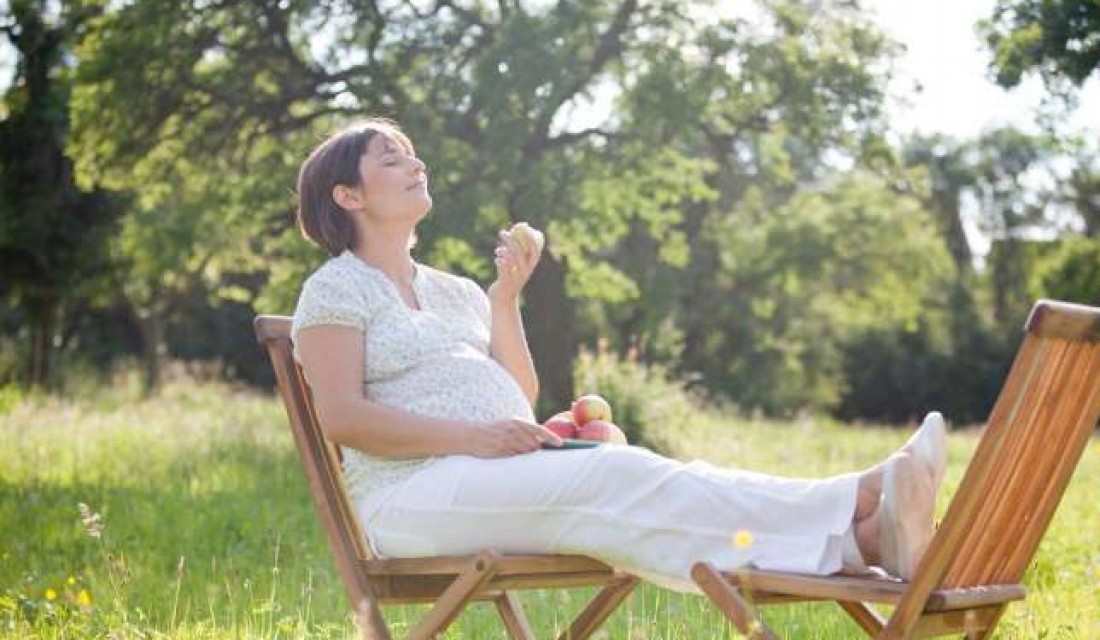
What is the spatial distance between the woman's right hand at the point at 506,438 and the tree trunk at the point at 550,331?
43.3 ft

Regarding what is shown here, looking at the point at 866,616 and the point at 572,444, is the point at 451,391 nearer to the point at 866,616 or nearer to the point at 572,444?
the point at 572,444

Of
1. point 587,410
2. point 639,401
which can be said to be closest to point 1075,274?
point 639,401

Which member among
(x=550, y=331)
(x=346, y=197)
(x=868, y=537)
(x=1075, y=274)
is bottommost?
(x=550, y=331)

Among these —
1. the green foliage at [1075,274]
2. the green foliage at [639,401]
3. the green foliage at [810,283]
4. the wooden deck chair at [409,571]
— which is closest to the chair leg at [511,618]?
the wooden deck chair at [409,571]

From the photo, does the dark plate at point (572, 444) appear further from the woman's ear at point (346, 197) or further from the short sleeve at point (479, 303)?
the woman's ear at point (346, 197)

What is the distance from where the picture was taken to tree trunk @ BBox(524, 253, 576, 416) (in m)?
17.1

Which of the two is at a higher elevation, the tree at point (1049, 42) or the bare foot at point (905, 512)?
the tree at point (1049, 42)

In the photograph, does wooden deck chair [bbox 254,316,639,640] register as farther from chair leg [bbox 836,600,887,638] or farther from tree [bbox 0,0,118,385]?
tree [bbox 0,0,118,385]

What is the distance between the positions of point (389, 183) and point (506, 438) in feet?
2.66

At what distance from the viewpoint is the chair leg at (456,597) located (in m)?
3.64

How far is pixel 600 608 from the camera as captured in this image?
409cm

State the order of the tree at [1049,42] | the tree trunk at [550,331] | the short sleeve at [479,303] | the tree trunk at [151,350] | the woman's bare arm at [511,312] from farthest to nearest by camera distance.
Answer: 1. the tree trunk at [151,350]
2. the tree trunk at [550,331]
3. the tree at [1049,42]
4. the short sleeve at [479,303]
5. the woman's bare arm at [511,312]

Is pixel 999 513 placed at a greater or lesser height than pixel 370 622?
greater

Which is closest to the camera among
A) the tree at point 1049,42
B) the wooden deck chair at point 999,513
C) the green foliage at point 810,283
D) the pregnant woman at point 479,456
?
the wooden deck chair at point 999,513
